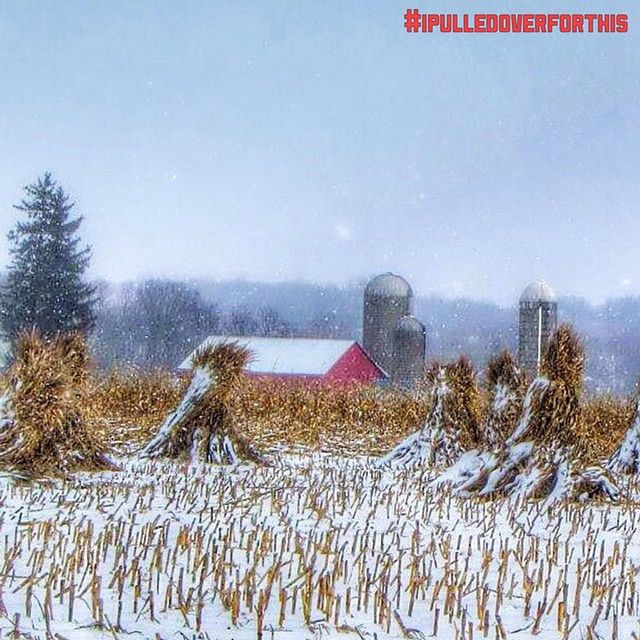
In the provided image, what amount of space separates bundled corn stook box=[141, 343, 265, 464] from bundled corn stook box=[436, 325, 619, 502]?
3691 millimetres

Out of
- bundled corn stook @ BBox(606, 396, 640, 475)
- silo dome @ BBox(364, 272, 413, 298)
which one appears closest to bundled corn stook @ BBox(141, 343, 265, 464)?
bundled corn stook @ BBox(606, 396, 640, 475)

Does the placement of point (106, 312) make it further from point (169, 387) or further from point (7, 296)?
point (169, 387)

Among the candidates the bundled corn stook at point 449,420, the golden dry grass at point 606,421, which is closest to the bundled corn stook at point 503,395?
the bundled corn stook at point 449,420

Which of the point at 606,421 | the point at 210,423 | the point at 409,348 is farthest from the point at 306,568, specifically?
the point at 409,348

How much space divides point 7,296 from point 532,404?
34.2 metres

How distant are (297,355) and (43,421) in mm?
31175

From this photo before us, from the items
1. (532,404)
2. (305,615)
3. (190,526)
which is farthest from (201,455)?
(305,615)

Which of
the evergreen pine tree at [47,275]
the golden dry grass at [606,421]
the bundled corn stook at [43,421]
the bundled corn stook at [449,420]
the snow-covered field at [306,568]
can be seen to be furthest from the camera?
the evergreen pine tree at [47,275]

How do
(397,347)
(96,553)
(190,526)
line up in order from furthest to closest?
1. (397,347)
2. (190,526)
3. (96,553)

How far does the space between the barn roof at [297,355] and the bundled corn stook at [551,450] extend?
1171 inches

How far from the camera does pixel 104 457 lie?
41.6 feet

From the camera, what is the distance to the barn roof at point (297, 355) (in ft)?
136

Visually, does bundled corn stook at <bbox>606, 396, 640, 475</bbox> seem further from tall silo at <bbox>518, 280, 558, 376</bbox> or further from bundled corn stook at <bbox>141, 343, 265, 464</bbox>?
tall silo at <bbox>518, 280, 558, 376</bbox>

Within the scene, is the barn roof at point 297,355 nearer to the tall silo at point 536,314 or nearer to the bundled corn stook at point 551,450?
the tall silo at point 536,314
